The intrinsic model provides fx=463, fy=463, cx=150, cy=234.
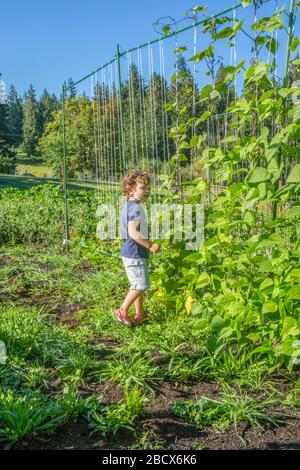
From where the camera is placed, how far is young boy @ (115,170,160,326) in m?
3.51

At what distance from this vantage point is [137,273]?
3.58 m

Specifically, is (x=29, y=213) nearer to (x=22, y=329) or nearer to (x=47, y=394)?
(x=22, y=329)

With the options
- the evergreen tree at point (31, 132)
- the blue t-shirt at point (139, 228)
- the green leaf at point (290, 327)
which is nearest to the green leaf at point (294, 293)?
the green leaf at point (290, 327)

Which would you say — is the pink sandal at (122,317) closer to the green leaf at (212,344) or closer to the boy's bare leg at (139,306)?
the boy's bare leg at (139,306)

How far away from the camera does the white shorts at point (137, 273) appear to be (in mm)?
3559

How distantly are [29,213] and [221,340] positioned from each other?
247 inches

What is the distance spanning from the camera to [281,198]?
7.80ft

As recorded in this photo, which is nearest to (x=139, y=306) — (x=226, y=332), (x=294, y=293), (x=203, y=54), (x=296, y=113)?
(x=226, y=332)

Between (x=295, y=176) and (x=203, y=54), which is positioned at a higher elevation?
(x=203, y=54)

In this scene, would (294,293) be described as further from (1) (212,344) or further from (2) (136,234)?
(2) (136,234)

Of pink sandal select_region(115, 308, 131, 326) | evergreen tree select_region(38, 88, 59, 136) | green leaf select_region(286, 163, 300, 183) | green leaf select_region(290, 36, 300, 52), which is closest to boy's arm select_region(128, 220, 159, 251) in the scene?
pink sandal select_region(115, 308, 131, 326)

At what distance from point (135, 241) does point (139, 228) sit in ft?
0.36

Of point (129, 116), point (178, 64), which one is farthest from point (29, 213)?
point (178, 64)

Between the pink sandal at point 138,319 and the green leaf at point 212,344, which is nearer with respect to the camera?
the green leaf at point 212,344
